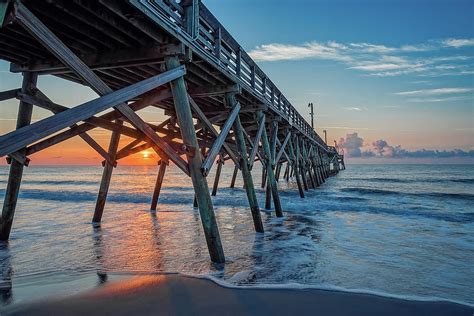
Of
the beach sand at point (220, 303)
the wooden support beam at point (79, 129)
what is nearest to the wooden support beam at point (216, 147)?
the wooden support beam at point (79, 129)

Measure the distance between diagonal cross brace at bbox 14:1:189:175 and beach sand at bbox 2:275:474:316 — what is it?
1711mm

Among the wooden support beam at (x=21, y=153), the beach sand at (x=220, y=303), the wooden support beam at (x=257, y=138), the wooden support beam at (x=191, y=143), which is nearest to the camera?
the beach sand at (x=220, y=303)

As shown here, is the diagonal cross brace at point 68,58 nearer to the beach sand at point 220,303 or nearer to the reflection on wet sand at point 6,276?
the beach sand at point 220,303

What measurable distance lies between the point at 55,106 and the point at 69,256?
2689 millimetres

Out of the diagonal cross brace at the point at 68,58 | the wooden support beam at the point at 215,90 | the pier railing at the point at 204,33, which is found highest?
the pier railing at the point at 204,33

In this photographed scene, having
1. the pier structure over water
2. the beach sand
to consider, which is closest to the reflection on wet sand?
the beach sand

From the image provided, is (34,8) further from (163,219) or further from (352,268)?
(163,219)

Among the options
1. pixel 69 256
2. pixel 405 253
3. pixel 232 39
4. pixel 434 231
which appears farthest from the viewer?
pixel 434 231

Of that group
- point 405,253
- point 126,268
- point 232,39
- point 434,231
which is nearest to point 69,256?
point 126,268

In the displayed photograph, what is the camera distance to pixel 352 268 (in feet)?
15.8

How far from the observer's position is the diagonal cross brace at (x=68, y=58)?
2.57m

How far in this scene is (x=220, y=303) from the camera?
11.0ft

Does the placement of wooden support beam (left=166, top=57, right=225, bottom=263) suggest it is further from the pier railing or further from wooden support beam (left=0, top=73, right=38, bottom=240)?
wooden support beam (left=0, top=73, right=38, bottom=240)

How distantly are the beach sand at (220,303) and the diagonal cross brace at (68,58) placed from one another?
5.61 feet
